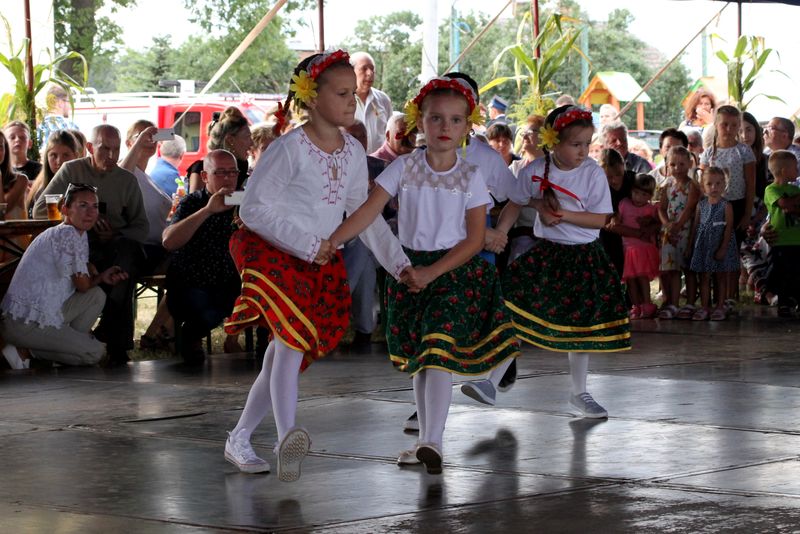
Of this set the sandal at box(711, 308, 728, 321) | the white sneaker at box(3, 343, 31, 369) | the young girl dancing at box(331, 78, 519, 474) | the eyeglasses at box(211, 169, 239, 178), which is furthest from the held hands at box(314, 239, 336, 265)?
the sandal at box(711, 308, 728, 321)

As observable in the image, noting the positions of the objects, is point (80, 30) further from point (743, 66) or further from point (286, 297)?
point (286, 297)

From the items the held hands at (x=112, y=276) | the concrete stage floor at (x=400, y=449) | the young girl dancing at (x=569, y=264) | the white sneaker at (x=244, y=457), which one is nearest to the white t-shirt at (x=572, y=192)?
the young girl dancing at (x=569, y=264)

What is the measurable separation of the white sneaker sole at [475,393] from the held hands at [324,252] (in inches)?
59.2

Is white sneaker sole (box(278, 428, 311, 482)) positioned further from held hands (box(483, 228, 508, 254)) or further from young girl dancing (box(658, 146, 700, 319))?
young girl dancing (box(658, 146, 700, 319))

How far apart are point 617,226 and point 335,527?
7.48 metres

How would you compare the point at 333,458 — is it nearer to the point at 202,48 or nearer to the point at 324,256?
the point at 324,256

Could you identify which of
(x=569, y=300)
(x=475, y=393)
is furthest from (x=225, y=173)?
(x=475, y=393)

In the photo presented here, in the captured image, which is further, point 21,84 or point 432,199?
point 21,84

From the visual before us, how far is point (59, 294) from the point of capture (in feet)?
28.8

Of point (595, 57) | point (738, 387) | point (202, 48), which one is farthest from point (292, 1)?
point (738, 387)

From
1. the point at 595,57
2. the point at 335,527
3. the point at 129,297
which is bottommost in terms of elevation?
the point at 335,527

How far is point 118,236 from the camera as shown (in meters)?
9.49

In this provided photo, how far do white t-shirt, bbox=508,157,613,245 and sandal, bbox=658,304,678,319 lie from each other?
4.97 m

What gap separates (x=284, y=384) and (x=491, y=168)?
6.78ft
